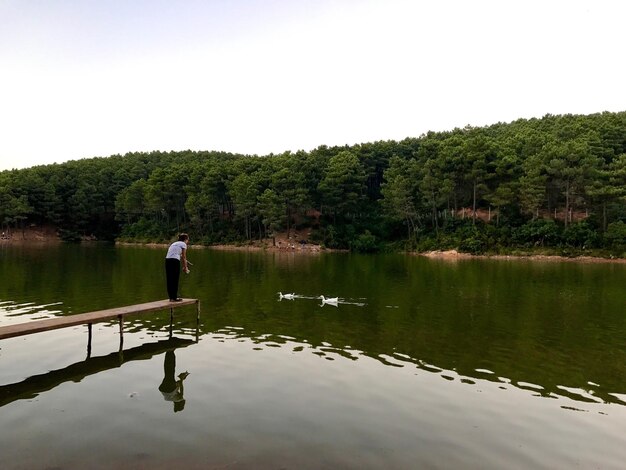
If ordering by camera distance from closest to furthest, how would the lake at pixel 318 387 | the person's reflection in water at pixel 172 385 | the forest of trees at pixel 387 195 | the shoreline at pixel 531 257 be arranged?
1. the lake at pixel 318 387
2. the person's reflection in water at pixel 172 385
3. the shoreline at pixel 531 257
4. the forest of trees at pixel 387 195

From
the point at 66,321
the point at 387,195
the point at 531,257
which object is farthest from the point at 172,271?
the point at 387,195

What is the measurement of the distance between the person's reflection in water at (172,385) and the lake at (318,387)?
57mm

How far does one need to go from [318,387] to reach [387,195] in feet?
198

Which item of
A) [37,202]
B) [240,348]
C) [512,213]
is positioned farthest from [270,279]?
[37,202]

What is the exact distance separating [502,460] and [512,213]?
60259mm

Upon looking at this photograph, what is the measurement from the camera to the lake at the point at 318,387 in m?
6.32

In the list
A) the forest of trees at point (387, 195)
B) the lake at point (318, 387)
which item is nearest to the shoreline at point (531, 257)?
the forest of trees at point (387, 195)

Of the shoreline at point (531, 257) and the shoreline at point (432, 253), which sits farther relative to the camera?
the shoreline at point (432, 253)

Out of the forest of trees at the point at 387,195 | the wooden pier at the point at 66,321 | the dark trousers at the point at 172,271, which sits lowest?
the wooden pier at the point at 66,321

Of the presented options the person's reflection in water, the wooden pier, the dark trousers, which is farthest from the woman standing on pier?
the person's reflection in water

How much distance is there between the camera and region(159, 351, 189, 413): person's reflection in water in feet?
26.7

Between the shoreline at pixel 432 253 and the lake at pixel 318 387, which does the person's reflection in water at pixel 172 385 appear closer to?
the lake at pixel 318 387

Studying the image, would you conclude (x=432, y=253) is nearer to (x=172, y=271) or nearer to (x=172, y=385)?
(x=172, y=271)

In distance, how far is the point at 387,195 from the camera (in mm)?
67875
